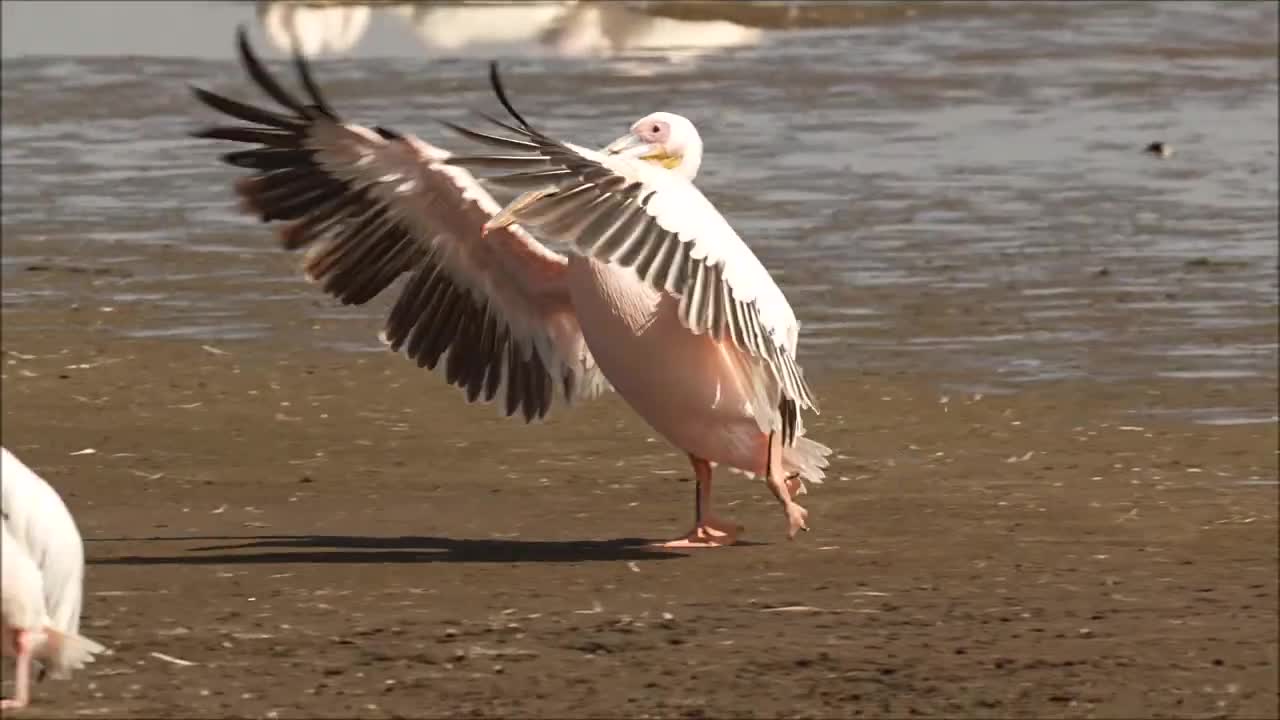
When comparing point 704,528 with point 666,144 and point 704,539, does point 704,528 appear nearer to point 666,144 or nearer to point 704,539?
point 704,539

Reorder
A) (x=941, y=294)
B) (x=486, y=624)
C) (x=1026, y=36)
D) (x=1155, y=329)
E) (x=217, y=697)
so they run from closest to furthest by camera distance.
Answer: (x=217, y=697), (x=486, y=624), (x=1155, y=329), (x=941, y=294), (x=1026, y=36)

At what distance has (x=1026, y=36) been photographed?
2477 centimetres

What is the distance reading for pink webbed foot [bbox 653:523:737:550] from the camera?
8781 millimetres

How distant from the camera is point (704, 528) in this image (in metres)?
8.85

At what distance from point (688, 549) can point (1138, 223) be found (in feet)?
24.3

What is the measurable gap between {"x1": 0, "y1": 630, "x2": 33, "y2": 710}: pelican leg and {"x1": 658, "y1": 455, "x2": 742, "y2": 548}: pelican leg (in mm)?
2552

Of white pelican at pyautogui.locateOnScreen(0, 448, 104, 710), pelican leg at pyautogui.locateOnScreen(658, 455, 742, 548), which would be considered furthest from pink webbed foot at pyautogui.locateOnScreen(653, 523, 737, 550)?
white pelican at pyautogui.locateOnScreen(0, 448, 104, 710)

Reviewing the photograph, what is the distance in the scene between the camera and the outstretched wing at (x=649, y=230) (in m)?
8.11

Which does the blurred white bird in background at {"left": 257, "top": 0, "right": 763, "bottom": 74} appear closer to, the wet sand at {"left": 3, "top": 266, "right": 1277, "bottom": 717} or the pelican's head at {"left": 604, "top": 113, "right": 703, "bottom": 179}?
the wet sand at {"left": 3, "top": 266, "right": 1277, "bottom": 717}

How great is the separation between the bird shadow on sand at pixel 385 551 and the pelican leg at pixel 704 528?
7 cm

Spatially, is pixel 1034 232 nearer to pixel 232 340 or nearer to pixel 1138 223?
pixel 1138 223

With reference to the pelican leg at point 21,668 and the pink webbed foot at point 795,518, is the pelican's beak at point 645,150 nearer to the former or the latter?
the pink webbed foot at point 795,518

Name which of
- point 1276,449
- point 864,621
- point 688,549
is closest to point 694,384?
point 688,549

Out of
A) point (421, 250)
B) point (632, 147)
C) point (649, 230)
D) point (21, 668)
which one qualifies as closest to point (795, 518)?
point (649, 230)
